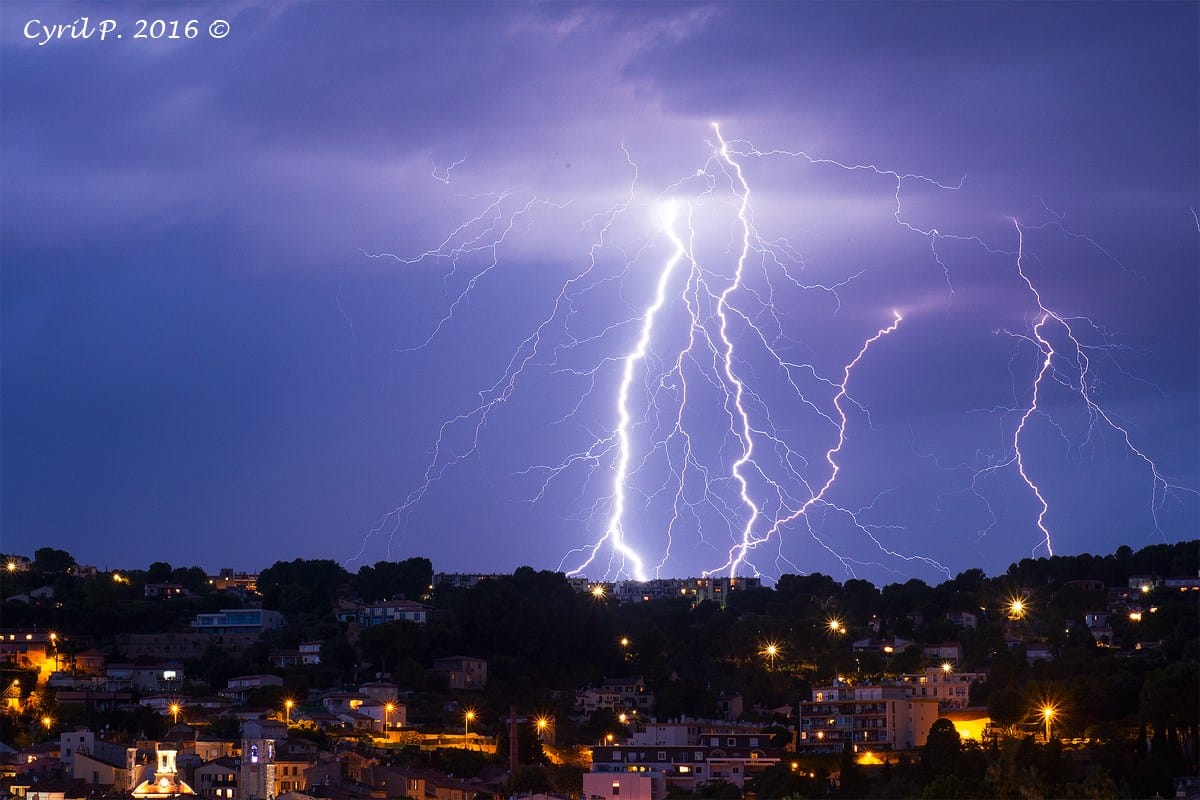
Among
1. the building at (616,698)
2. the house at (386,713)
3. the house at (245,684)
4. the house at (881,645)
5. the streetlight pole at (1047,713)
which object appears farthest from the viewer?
the house at (881,645)

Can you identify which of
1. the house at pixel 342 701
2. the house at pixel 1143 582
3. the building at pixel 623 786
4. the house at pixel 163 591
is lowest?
the building at pixel 623 786

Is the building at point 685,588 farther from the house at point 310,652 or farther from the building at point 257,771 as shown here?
the building at point 257,771

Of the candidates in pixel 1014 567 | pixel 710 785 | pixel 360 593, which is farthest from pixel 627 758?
pixel 360 593

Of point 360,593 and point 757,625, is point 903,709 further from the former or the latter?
point 360,593

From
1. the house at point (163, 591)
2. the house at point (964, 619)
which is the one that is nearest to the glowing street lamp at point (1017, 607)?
the house at point (964, 619)

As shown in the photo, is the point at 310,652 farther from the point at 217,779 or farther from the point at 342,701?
the point at 217,779

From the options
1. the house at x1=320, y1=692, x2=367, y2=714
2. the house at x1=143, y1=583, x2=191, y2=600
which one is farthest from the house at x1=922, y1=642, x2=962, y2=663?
the house at x1=143, y1=583, x2=191, y2=600
